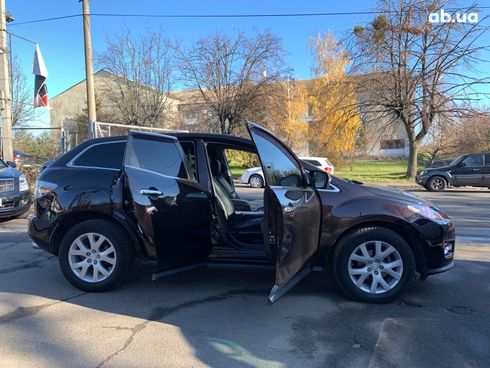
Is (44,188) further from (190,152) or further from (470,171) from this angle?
(470,171)

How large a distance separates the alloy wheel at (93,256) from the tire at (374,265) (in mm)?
2385

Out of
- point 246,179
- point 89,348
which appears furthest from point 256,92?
point 89,348

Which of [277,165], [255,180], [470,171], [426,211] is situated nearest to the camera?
[277,165]

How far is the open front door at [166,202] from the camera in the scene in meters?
4.60

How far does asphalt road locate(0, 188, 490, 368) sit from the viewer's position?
348 centimetres

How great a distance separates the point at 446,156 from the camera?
35938mm

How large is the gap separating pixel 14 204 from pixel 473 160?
1735 centimetres

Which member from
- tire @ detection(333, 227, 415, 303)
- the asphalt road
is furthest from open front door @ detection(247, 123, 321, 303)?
the asphalt road

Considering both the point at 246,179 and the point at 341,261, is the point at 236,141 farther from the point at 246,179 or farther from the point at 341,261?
the point at 246,179

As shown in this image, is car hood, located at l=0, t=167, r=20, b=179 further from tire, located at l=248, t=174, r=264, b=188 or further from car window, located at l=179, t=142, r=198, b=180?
tire, located at l=248, t=174, r=264, b=188

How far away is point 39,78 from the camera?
47.1 feet

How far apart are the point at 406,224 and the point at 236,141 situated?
6.69ft

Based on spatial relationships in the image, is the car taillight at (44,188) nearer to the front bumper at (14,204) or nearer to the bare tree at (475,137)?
the front bumper at (14,204)

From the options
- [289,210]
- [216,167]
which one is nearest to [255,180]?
[216,167]
